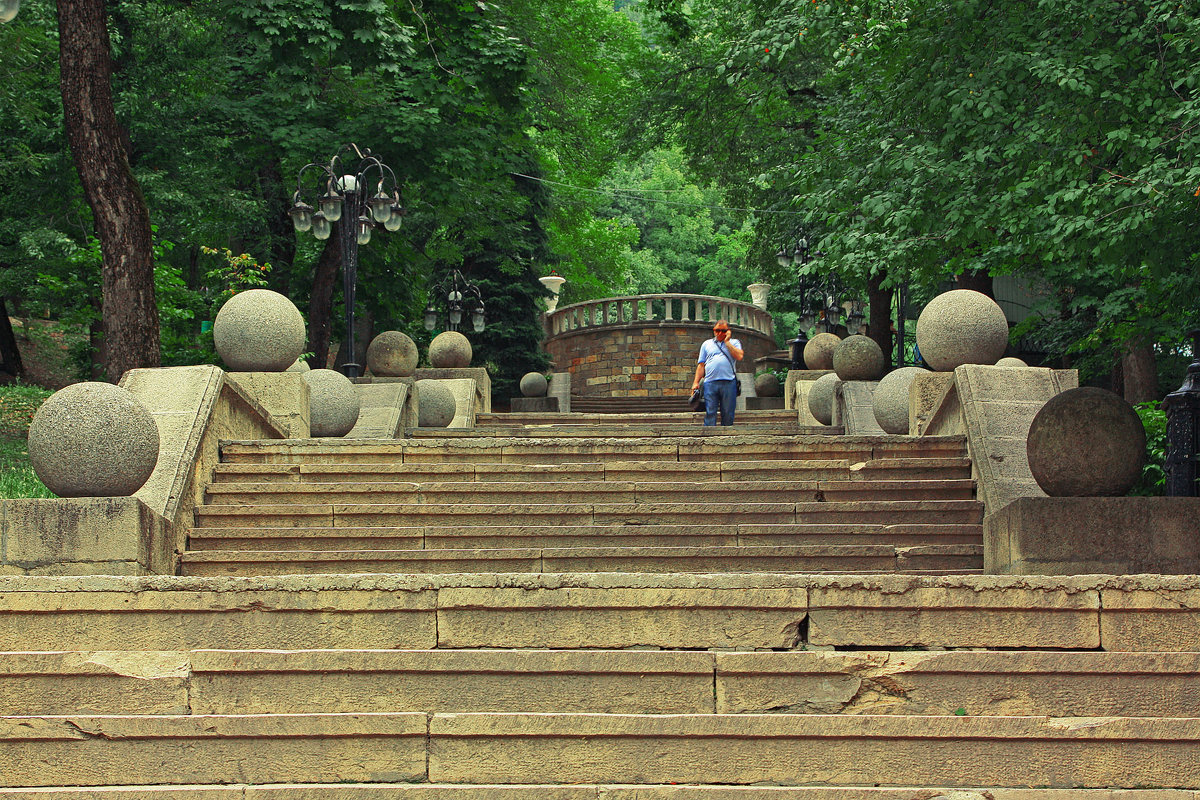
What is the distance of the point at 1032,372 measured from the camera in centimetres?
983

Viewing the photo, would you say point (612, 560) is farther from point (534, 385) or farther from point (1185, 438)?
point (534, 385)

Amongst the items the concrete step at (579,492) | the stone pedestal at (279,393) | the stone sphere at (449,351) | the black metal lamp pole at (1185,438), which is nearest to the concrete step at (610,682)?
the black metal lamp pole at (1185,438)

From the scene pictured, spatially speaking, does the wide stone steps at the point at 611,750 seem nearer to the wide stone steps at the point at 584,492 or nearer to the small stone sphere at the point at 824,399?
the wide stone steps at the point at 584,492

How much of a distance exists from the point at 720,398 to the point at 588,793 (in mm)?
10601

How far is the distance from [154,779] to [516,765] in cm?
148

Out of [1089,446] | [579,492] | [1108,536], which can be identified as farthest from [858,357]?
[1108,536]

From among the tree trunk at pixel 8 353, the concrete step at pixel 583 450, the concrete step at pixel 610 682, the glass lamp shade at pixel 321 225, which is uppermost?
the glass lamp shade at pixel 321 225

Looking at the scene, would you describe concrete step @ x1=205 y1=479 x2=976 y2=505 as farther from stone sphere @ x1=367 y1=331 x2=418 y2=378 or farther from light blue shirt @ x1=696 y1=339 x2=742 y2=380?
stone sphere @ x1=367 y1=331 x2=418 y2=378

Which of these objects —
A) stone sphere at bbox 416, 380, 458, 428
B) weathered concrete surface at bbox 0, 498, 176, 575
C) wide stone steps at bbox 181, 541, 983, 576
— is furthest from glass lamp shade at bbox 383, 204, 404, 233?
weathered concrete surface at bbox 0, 498, 176, 575

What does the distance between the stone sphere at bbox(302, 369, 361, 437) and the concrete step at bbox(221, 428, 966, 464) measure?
2.03m

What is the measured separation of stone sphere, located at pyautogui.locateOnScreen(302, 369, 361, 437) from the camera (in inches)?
477

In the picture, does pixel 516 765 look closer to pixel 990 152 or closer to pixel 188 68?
pixel 990 152

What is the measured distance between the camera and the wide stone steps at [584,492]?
9062 mm

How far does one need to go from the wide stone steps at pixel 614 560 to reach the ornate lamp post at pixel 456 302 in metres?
17.6
